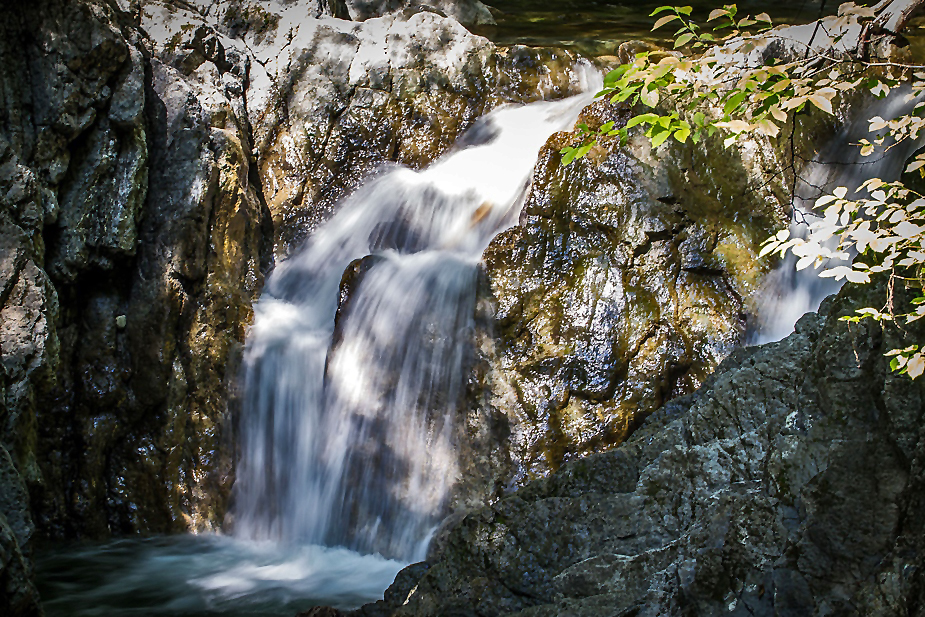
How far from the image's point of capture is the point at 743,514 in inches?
128

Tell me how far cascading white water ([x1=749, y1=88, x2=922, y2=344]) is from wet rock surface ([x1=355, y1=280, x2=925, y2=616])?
204 centimetres

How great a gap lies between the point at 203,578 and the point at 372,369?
2.48 meters

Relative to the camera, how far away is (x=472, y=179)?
9.12 metres

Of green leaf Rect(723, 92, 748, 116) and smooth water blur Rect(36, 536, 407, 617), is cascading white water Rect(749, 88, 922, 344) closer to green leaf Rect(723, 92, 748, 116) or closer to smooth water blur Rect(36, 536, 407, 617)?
smooth water blur Rect(36, 536, 407, 617)

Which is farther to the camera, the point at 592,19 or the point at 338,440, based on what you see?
the point at 592,19

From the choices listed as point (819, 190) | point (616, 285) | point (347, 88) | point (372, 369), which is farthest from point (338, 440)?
point (819, 190)

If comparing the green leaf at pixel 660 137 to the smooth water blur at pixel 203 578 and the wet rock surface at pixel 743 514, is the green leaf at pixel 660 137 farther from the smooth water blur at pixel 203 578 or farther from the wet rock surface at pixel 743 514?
the smooth water blur at pixel 203 578

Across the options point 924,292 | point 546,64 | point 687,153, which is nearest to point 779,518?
point 924,292

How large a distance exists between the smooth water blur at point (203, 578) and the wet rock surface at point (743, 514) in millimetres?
1832

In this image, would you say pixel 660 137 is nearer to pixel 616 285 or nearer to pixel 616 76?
pixel 616 76

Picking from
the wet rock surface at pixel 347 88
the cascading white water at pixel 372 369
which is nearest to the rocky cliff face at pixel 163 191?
the wet rock surface at pixel 347 88

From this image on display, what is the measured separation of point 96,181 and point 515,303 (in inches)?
177

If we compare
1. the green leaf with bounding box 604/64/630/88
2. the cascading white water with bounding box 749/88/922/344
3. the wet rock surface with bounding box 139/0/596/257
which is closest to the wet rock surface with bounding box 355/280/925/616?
the green leaf with bounding box 604/64/630/88

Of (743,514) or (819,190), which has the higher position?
(819,190)
